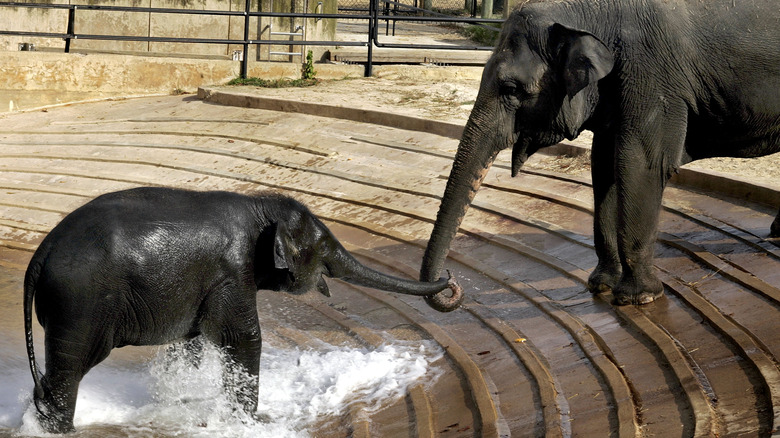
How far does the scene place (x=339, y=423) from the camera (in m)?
5.75

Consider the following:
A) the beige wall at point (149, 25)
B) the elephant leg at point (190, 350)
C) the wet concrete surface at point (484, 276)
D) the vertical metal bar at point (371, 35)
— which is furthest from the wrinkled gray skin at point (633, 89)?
the beige wall at point (149, 25)

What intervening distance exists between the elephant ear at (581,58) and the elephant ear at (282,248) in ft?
7.04

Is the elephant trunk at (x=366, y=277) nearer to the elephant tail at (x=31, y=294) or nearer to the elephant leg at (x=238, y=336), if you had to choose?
the elephant leg at (x=238, y=336)

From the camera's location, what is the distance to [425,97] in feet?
43.7

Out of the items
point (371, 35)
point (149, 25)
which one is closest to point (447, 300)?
point (371, 35)

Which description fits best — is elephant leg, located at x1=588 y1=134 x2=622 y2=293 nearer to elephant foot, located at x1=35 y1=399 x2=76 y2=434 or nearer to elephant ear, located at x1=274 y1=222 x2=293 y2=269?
elephant ear, located at x1=274 y1=222 x2=293 y2=269

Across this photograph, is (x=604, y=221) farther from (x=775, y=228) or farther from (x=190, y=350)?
(x=190, y=350)

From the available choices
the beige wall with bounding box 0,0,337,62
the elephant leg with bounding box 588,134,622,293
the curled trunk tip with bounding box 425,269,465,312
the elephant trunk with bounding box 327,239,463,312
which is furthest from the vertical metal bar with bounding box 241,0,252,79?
the elephant trunk with bounding box 327,239,463,312

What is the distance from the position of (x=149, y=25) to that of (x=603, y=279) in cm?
1079

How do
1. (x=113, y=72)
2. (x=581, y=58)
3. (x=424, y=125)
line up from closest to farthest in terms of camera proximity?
(x=581, y=58)
(x=424, y=125)
(x=113, y=72)

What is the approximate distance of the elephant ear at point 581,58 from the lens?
20.1 feet

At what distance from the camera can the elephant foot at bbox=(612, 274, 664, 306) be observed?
21.5 ft

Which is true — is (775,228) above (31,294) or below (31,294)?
above

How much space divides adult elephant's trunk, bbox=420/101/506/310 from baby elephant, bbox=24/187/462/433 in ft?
1.25
